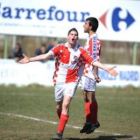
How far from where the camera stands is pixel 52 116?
43.7 feet

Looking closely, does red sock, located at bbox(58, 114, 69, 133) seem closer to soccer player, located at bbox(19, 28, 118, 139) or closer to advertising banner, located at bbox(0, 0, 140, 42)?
soccer player, located at bbox(19, 28, 118, 139)

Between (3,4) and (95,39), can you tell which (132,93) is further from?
(95,39)

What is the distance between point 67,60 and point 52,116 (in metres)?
4.08

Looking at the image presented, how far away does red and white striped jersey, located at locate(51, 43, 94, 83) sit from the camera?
9.48 m

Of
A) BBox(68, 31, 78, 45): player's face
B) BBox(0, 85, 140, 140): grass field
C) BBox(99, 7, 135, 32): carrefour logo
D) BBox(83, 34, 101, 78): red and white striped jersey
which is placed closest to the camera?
BBox(68, 31, 78, 45): player's face

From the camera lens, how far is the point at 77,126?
1160 centimetres

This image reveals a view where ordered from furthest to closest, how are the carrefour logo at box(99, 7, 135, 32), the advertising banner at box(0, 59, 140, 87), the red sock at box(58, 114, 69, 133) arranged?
the carrefour logo at box(99, 7, 135, 32) → the advertising banner at box(0, 59, 140, 87) → the red sock at box(58, 114, 69, 133)

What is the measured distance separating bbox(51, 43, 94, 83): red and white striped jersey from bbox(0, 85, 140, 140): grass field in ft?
3.77

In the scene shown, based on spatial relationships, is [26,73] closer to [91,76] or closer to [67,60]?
[91,76]

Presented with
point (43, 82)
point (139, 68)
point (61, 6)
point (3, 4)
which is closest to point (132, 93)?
point (139, 68)

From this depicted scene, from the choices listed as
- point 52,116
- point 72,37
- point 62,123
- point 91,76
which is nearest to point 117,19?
point 52,116

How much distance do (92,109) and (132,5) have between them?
49.8 feet

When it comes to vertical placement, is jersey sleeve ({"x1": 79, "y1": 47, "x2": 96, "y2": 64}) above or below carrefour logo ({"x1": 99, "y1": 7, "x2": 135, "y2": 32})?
below

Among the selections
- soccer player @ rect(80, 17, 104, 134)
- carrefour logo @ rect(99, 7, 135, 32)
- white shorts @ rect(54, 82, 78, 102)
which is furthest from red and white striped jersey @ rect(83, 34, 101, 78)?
carrefour logo @ rect(99, 7, 135, 32)
